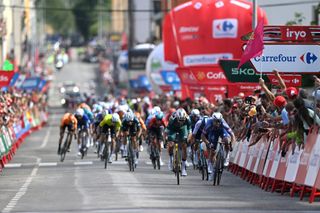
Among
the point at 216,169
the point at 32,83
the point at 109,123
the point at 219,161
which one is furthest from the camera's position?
the point at 32,83

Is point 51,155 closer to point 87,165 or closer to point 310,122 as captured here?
point 87,165

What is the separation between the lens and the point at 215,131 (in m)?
25.8

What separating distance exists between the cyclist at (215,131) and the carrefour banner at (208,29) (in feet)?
59.5

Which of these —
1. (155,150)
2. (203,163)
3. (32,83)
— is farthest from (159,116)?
(32,83)

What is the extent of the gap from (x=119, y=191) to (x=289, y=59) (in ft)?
18.1

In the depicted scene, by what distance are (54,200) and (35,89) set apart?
4915 cm

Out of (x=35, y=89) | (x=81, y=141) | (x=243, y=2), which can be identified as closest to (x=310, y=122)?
→ (x=81, y=141)

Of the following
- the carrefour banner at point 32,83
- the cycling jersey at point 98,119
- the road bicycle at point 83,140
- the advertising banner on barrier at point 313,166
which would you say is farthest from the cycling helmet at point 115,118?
the carrefour banner at point 32,83

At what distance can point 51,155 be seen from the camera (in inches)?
1630

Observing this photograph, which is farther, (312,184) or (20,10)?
(20,10)

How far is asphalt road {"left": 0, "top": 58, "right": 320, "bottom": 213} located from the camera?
1997 centimetres

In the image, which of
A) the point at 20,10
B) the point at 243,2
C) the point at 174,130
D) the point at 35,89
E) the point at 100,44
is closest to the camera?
the point at 174,130

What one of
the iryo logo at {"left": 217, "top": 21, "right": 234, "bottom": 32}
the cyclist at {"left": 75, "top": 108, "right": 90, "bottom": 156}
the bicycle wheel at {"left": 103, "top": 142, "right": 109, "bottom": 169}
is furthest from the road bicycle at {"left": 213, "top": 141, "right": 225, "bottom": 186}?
the iryo logo at {"left": 217, "top": 21, "right": 234, "bottom": 32}

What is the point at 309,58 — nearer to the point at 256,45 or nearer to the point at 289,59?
the point at 289,59
